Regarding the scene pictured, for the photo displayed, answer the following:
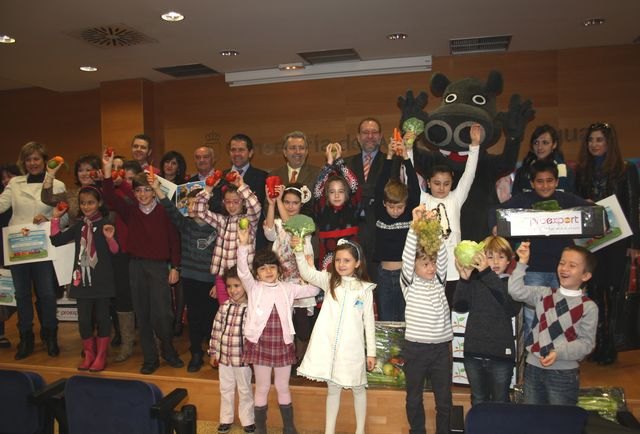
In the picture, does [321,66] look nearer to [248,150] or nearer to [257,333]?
[248,150]

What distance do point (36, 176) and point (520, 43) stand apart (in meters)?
4.62

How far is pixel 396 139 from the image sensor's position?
329 cm

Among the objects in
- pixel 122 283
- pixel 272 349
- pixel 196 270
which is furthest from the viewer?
pixel 122 283

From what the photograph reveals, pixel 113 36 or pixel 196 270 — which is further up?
pixel 113 36

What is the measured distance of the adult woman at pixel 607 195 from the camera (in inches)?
136

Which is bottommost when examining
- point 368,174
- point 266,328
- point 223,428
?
point 223,428

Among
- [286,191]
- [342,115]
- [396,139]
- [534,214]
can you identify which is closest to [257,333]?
[286,191]

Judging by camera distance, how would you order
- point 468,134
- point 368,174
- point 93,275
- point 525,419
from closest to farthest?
point 525,419 < point 468,134 < point 93,275 < point 368,174

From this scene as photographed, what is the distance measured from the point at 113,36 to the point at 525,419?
15.6ft

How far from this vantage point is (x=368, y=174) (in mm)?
3834

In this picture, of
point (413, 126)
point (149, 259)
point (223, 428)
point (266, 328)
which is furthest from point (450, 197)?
point (149, 259)

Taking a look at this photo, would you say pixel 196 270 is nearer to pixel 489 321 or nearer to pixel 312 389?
pixel 312 389

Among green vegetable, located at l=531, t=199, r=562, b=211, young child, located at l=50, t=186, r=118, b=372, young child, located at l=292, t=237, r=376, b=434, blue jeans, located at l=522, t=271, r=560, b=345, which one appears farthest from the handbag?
young child, located at l=50, t=186, r=118, b=372

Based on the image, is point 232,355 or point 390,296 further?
point 390,296
